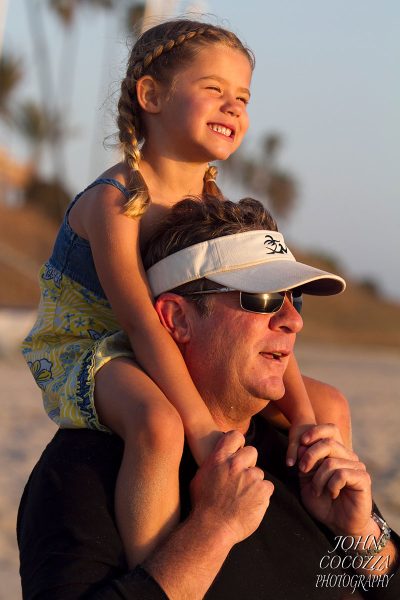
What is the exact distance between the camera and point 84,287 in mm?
3396

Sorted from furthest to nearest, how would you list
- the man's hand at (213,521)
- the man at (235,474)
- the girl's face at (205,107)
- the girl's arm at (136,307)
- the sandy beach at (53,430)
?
the sandy beach at (53,430) < the girl's face at (205,107) < the girl's arm at (136,307) < the man at (235,474) < the man's hand at (213,521)

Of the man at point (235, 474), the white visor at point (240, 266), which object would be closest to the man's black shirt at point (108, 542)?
the man at point (235, 474)

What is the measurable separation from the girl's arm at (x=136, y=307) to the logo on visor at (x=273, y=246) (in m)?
0.43

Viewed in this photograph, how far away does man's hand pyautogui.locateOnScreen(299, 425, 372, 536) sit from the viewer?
3043mm

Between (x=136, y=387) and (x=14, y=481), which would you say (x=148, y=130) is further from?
(x=14, y=481)

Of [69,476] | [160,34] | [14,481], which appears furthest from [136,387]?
[14,481]

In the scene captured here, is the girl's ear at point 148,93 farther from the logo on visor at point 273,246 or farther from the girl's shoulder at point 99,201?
the logo on visor at point 273,246

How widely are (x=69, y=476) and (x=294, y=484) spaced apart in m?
0.82

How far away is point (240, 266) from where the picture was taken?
10.2 ft

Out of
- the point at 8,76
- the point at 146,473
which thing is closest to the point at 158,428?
the point at 146,473

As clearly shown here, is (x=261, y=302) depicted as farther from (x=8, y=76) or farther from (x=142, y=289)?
(x=8, y=76)

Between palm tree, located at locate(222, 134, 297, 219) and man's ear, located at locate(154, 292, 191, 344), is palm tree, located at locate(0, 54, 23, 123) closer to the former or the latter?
palm tree, located at locate(222, 134, 297, 219)

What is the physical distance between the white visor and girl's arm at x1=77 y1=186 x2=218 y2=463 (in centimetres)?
13

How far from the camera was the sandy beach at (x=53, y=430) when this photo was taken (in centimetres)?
774
